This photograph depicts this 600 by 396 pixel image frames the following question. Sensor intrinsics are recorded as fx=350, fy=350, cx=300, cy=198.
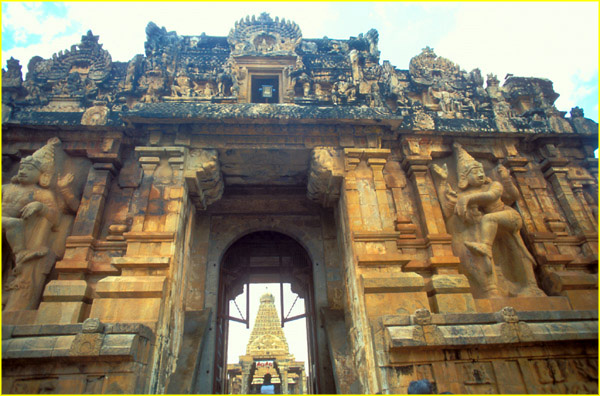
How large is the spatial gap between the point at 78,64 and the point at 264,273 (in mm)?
8810

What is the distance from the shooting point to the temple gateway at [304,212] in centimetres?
508

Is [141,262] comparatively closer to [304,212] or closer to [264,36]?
[304,212]

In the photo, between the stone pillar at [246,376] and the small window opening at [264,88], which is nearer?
the small window opening at [264,88]

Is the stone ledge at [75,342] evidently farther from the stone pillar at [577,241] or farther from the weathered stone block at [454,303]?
the stone pillar at [577,241]

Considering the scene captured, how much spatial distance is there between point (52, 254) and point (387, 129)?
754 cm

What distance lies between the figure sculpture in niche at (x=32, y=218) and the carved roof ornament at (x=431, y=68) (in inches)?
363

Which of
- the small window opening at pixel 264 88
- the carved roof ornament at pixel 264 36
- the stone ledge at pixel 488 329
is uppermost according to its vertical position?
the carved roof ornament at pixel 264 36

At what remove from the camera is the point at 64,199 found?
742 centimetres

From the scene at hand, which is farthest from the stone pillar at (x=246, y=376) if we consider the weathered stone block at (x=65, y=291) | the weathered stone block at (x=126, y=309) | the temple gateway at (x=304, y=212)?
the weathered stone block at (x=126, y=309)

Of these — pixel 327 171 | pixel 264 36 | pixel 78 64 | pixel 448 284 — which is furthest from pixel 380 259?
pixel 78 64

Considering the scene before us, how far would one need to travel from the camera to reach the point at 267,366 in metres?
26.0

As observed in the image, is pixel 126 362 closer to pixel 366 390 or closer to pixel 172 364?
pixel 172 364

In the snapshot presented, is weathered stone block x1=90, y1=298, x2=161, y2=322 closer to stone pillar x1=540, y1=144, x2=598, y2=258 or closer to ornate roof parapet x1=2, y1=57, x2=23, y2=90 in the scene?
ornate roof parapet x1=2, y1=57, x2=23, y2=90

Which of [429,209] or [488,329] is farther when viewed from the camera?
[429,209]
